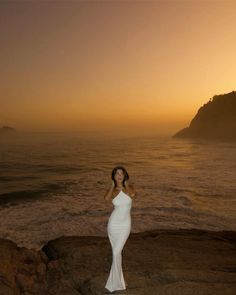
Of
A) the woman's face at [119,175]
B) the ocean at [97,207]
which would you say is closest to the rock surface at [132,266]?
the woman's face at [119,175]

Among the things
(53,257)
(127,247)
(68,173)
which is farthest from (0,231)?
(68,173)

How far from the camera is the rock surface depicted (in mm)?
7352

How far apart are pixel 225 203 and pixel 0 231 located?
42.8ft

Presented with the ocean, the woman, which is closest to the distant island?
the ocean

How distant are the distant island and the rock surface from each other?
12242cm

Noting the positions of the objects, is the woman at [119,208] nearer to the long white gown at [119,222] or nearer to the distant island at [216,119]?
the long white gown at [119,222]

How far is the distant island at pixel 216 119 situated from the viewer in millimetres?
132375

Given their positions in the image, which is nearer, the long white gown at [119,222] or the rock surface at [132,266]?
the long white gown at [119,222]

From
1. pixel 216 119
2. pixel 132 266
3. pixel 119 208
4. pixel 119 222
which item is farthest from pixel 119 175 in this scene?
pixel 216 119

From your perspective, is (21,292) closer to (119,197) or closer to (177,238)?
(119,197)

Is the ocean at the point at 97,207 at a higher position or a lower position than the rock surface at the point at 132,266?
lower

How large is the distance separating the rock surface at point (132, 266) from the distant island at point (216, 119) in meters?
122

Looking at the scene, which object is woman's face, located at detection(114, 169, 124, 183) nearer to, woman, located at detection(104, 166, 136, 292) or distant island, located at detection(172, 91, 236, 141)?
woman, located at detection(104, 166, 136, 292)

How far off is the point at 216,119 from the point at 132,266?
143 metres
